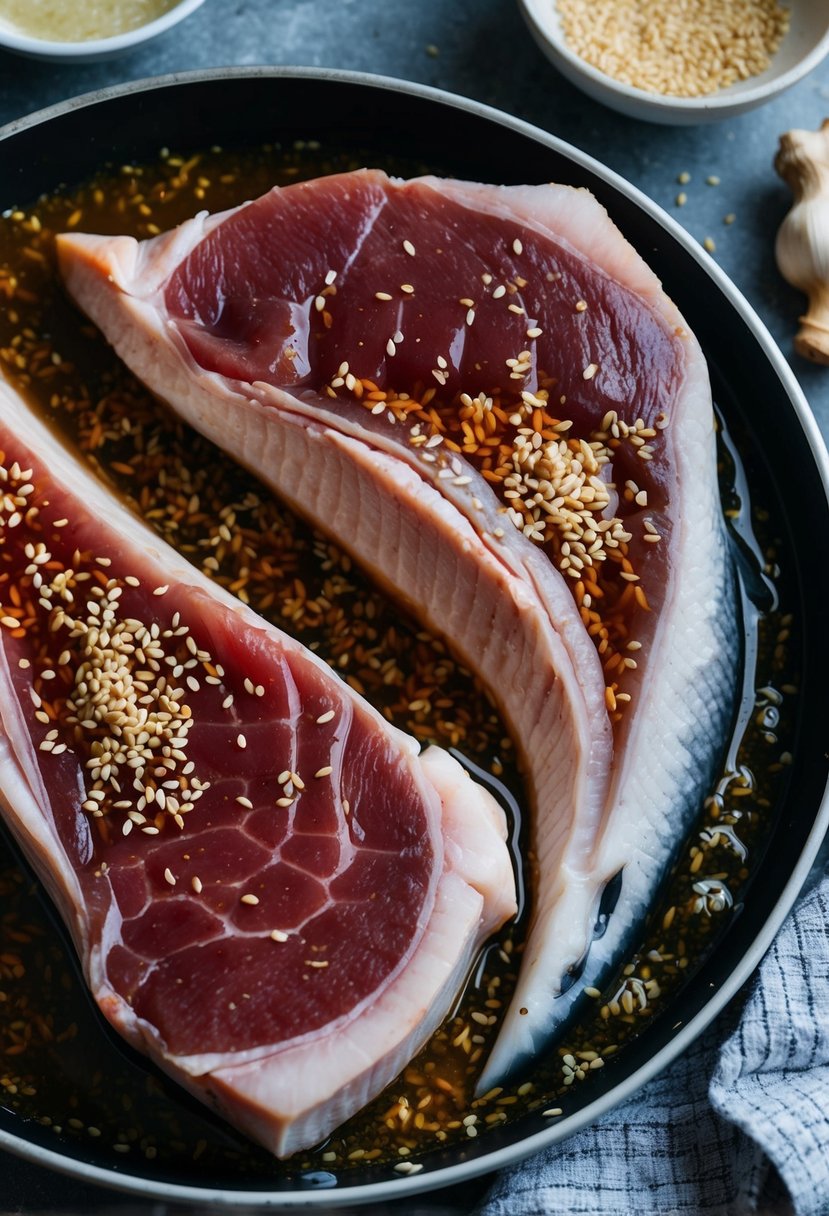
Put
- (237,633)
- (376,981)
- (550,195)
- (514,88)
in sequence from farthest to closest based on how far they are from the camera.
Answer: (514,88) → (550,195) → (237,633) → (376,981)

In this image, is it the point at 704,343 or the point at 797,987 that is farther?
the point at 704,343

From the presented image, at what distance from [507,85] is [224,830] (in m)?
2.39

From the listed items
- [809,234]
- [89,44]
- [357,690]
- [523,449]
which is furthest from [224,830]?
[809,234]

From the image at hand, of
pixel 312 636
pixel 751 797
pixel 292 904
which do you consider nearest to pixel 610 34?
pixel 312 636

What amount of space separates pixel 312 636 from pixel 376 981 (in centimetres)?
96

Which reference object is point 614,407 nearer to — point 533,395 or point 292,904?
point 533,395

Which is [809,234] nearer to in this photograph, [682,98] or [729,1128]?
[682,98]

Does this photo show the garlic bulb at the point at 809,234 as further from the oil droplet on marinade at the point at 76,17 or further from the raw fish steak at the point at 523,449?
the oil droplet on marinade at the point at 76,17

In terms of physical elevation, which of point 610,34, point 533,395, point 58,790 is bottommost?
point 58,790

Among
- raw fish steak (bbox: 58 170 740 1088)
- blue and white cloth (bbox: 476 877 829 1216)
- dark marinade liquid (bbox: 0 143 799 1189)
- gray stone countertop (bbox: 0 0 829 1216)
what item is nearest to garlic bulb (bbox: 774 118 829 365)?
gray stone countertop (bbox: 0 0 829 1216)

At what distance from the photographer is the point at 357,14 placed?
3.58m

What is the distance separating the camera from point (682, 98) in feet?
10.9

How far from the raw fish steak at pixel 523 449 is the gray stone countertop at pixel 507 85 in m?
0.64

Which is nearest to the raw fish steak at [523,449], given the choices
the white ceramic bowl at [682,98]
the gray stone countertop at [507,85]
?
the white ceramic bowl at [682,98]
